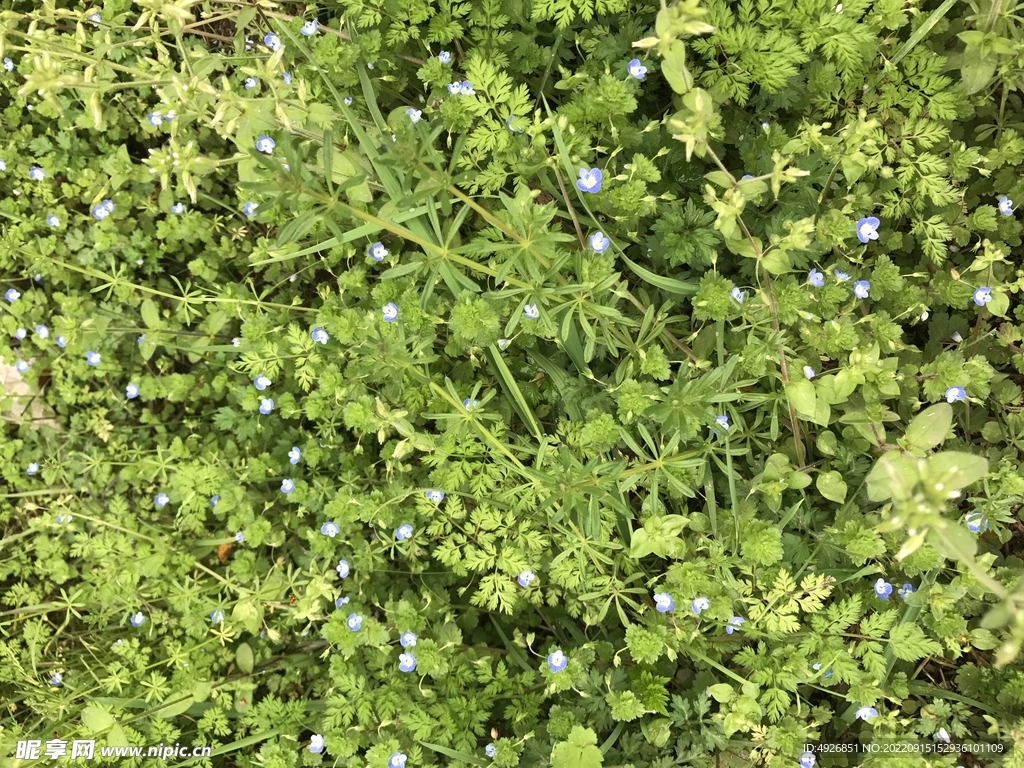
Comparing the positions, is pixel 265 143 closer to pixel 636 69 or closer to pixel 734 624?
pixel 636 69

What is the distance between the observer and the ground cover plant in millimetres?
2432

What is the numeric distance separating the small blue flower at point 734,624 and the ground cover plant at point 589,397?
38 millimetres

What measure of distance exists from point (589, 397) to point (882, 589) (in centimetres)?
144

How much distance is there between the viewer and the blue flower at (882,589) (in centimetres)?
260

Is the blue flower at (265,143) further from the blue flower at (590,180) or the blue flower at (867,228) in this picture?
the blue flower at (867,228)

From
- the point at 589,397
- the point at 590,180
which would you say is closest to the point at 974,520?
the point at 589,397

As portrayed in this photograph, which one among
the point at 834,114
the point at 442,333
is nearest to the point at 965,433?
the point at 834,114

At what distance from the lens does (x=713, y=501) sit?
268 cm

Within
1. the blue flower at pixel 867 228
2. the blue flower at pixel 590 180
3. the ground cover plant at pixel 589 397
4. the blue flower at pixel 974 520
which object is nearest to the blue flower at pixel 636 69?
the ground cover plant at pixel 589 397

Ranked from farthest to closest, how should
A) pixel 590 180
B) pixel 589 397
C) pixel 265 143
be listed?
pixel 265 143
pixel 589 397
pixel 590 180

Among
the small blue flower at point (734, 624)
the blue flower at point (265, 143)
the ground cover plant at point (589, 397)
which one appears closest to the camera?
the ground cover plant at point (589, 397)

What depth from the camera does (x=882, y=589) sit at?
2602mm

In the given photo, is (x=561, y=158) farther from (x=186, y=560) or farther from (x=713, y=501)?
(x=186, y=560)

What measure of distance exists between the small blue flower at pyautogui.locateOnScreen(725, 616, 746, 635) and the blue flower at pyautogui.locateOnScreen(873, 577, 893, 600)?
1.83 feet
